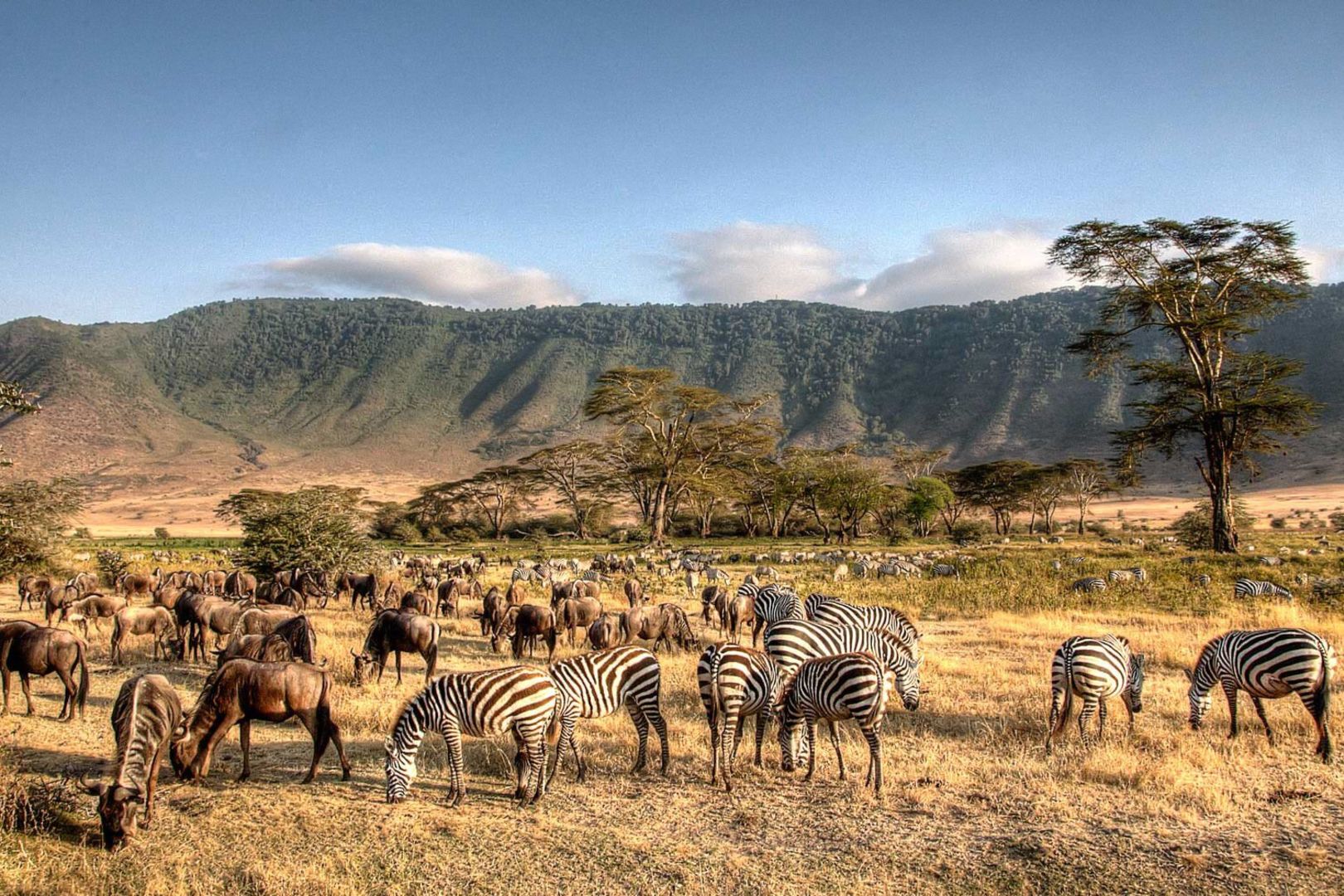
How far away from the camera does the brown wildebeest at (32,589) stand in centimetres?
2035

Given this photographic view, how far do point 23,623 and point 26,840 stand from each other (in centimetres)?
486

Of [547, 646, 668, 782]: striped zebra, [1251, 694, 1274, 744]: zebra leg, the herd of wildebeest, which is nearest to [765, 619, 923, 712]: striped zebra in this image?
the herd of wildebeest

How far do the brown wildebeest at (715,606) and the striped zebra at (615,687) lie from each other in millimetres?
8184

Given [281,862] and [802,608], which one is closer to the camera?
[281,862]

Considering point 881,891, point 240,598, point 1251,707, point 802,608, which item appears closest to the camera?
point 881,891

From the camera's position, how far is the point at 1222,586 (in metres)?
22.2

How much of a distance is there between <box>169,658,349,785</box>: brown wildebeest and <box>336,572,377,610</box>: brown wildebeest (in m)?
12.8

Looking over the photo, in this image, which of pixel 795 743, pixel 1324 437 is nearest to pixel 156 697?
pixel 795 743

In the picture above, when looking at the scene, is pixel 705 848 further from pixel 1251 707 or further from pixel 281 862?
pixel 1251 707

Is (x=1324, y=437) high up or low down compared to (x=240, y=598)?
up

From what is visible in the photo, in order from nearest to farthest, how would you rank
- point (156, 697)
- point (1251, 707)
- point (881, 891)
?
1. point (881, 891)
2. point (156, 697)
3. point (1251, 707)

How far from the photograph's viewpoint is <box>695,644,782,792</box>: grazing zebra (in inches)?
321

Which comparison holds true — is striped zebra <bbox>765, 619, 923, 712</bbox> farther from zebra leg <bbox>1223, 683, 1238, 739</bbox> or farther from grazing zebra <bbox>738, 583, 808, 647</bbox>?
grazing zebra <bbox>738, 583, 808, 647</bbox>

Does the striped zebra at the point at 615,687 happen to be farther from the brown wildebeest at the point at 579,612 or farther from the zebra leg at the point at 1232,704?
the brown wildebeest at the point at 579,612
